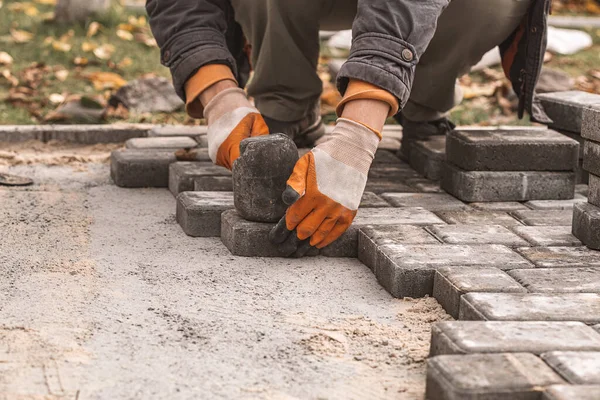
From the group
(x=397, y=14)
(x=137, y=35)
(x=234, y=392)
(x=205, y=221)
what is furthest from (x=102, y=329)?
(x=137, y=35)

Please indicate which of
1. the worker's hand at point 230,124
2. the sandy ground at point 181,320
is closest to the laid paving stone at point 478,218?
the sandy ground at point 181,320

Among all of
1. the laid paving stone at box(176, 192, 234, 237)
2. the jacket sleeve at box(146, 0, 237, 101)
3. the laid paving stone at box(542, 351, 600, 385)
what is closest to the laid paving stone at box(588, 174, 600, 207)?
the laid paving stone at box(542, 351, 600, 385)

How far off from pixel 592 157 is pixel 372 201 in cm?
74

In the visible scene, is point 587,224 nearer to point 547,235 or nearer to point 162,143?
point 547,235

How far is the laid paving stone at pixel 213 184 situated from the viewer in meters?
3.23

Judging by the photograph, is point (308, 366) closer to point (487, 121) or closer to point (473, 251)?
point (473, 251)

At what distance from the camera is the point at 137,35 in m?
6.02

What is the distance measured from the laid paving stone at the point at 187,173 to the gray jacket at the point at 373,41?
294 millimetres

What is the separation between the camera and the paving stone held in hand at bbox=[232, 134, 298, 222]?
8.86 ft

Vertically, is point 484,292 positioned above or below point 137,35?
below

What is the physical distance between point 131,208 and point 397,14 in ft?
3.92

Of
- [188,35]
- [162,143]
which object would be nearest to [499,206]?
[188,35]

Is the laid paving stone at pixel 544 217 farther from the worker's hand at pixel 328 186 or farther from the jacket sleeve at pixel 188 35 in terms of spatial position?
the jacket sleeve at pixel 188 35

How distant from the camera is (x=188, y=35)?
124 inches
